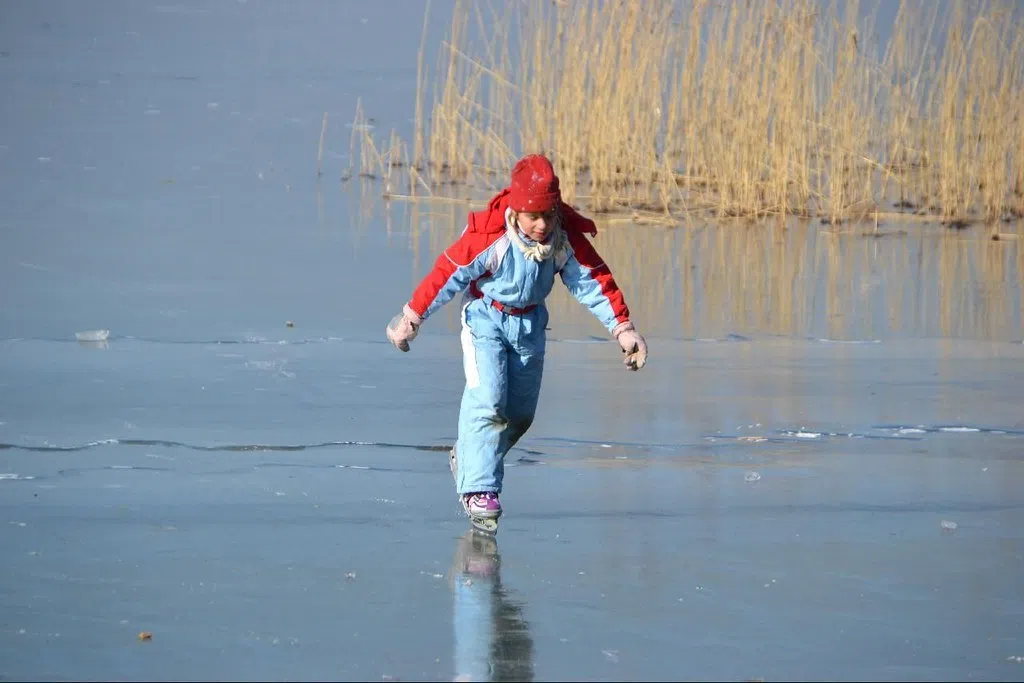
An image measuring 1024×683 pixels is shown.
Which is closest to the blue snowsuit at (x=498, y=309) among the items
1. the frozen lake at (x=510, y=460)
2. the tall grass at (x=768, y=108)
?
the frozen lake at (x=510, y=460)

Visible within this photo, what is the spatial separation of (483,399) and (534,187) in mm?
663

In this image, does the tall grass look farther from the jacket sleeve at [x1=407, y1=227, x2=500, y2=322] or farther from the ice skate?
the ice skate

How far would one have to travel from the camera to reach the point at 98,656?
416cm

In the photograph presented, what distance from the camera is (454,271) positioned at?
536 cm

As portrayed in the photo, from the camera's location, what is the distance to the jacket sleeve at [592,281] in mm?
5543

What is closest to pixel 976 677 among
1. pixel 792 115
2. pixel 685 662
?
pixel 685 662

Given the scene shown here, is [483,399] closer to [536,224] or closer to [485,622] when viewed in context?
[536,224]

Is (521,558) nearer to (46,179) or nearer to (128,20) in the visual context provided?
(46,179)

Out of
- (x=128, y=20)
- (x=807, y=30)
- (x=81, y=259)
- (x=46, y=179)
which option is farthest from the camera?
(x=128, y=20)

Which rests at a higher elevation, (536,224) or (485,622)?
(536,224)

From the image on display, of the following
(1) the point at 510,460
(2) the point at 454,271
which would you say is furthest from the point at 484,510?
(1) the point at 510,460

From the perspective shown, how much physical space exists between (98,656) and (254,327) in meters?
4.53

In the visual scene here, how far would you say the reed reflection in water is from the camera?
9.03 metres

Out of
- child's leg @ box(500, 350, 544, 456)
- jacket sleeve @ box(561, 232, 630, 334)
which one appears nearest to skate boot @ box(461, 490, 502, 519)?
child's leg @ box(500, 350, 544, 456)
